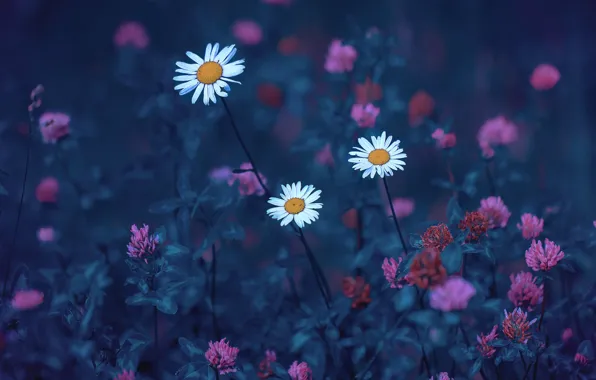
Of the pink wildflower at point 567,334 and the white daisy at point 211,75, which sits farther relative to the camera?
the pink wildflower at point 567,334

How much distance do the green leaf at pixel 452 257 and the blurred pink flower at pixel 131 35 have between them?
2.81 feet

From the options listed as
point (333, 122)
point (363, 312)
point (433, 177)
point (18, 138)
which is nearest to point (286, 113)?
point (333, 122)

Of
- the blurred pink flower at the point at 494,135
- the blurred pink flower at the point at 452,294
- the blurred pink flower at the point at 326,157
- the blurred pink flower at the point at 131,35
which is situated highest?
the blurred pink flower at the point at 131,35

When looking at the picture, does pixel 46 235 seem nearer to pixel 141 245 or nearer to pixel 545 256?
pixel 141 245

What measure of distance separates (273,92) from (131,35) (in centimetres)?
36

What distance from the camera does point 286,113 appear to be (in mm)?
1296

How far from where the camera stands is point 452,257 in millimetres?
806

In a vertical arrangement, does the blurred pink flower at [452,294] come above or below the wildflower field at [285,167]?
below

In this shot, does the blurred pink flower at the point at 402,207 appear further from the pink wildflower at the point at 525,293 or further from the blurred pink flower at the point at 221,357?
the blurred pink flower at the point at 221,357

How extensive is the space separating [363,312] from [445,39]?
66 cm

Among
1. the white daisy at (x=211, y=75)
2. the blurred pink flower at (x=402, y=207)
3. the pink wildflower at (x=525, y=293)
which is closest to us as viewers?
the white daisy at (x=211, y=75)

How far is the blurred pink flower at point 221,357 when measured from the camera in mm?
906

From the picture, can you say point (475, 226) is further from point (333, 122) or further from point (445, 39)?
point (445, 39)

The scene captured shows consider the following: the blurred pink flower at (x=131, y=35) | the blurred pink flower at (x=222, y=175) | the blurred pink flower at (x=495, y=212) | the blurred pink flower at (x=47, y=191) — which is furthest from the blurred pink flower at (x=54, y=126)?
the blurred pink flower at (x=495, y=212)
